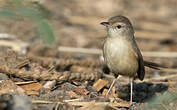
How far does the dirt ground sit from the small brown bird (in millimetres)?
339

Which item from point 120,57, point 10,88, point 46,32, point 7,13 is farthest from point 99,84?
point 7,13

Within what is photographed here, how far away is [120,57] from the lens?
4.49m

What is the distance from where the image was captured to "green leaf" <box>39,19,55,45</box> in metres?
3.27

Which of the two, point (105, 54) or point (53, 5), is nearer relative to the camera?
point (105, 54)

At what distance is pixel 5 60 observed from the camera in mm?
4422

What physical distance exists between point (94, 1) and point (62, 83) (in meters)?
6.02

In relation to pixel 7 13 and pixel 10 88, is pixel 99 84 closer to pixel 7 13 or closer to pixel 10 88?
pixel 10 88

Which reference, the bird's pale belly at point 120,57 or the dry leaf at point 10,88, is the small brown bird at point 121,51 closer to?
the bird's pale belly at point 120,57

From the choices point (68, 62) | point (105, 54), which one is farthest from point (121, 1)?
point (105, 54)

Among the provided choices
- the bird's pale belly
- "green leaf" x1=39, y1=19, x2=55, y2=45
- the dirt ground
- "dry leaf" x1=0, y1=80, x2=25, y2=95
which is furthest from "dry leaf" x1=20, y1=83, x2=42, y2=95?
the bird's pale belly

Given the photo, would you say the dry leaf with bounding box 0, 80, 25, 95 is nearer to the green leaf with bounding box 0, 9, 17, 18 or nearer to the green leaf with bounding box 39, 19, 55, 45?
the green leaf with bounding box 39, 19, 55, 45

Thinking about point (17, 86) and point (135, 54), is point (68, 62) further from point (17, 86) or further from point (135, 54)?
point (17, 86)

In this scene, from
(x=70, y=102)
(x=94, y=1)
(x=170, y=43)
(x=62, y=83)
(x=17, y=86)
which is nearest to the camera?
(x=70, y=102)

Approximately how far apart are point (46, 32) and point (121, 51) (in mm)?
1324
